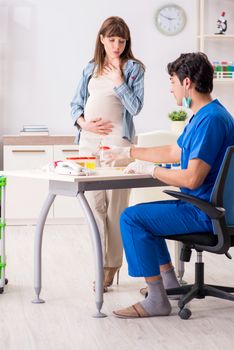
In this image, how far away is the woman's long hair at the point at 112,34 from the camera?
4113 mm

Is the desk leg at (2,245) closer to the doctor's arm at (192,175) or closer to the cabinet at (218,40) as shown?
the doctor's arm at (192,175)

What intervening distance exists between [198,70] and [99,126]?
2.69ft

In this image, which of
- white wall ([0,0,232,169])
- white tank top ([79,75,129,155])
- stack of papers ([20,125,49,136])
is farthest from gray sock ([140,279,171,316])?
white wall ([0,0,232,169])

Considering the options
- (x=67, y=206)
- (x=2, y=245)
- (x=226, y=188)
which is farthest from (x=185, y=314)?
(x=67, y=206)

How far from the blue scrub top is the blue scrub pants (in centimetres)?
10

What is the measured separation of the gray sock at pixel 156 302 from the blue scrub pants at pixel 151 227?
0.08m

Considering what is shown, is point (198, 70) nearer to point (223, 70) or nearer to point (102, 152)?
point (102, 152)

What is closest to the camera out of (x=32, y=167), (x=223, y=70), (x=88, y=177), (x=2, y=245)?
(x=88, y=177)

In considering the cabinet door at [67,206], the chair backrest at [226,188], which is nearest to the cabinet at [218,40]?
the cabinet door at [67,206]

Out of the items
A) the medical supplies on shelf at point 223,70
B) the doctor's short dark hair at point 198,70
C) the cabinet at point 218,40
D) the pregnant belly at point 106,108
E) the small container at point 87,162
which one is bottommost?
the small container at point 87,162

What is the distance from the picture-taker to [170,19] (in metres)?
7.00

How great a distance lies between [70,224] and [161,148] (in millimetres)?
2925

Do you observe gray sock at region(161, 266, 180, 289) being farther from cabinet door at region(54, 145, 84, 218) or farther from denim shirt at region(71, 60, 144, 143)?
cabinet door at region(54, 145, 84, 218)

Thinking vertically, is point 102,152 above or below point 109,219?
above
